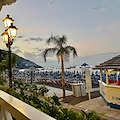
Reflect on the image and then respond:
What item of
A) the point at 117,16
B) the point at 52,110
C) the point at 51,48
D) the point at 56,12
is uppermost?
the point at 56,12

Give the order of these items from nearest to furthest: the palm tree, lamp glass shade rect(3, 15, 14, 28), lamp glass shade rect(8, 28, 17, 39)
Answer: lamp glass shade rect(8, 28, 17, 39) → lamp glass shade rect(3, 15, 14, 28) → the palm tree

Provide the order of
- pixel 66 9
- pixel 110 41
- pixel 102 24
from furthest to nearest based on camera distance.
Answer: pixel 110 41 → pixel 102 24 → pixel 66 9

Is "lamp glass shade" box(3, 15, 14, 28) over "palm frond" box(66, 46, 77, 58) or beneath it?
over

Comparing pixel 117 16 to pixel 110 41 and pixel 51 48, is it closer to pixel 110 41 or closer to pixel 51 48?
pixel 110 41

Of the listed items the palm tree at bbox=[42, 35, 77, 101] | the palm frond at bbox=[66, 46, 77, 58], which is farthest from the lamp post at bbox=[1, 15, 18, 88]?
the palm frond at bbox=[66, 46, 77, 58]

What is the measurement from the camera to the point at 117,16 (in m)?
12.0

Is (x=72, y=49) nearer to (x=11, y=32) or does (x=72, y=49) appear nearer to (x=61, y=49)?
(x=61, y=49)

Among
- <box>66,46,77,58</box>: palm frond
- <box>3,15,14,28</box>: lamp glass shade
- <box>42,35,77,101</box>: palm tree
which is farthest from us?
<box>66,46,77,58</box>: palm frond

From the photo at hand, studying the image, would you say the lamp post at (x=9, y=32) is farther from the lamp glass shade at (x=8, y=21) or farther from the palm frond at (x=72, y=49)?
the palm frond at (x=72, y=49)

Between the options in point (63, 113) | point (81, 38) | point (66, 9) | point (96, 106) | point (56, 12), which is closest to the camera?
Answer: point (63, 113)

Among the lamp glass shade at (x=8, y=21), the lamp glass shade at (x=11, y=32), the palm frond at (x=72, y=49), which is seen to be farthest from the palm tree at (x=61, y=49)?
the lamp glass shade at (x=11, y=32)

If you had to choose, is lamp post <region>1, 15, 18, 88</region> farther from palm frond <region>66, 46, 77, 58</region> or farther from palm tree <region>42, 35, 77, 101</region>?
palm frond <region>66, 46, 77, 58</region>

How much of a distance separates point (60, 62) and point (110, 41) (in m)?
10.3

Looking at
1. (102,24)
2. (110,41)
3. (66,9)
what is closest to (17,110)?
(66,9)
